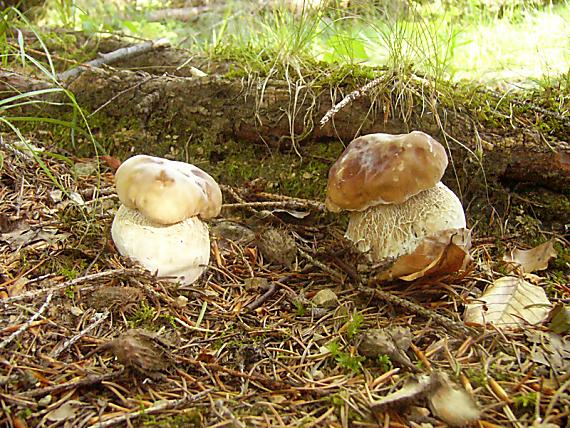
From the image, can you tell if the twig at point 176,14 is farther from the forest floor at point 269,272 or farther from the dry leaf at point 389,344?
the dry leaf at point 389,344

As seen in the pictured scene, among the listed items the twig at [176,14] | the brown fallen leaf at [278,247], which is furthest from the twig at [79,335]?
the twig at [176,14]

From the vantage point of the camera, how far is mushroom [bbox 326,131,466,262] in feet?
6.77

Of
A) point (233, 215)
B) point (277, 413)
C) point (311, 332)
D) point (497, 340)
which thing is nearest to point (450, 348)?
point (497, 340)

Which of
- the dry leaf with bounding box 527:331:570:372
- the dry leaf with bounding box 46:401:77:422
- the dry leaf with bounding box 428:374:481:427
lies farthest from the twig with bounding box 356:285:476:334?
the dry leaf with bounding box 46:401:77:422

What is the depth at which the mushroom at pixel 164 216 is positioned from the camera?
6.48ft

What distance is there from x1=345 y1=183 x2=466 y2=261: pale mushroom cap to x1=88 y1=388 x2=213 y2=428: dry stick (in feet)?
3.48

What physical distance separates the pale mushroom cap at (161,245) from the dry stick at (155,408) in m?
0.69

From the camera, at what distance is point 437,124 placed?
2607mm

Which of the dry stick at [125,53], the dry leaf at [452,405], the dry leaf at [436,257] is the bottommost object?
the dry leaf at [452,405]

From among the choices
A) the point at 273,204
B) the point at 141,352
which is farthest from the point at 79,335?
the point at 273,204

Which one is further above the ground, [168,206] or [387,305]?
[168,206]

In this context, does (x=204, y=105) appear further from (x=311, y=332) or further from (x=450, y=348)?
(x=450, y=348)

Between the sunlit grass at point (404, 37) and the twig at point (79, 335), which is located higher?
the sunlit grass at point (404, 37)

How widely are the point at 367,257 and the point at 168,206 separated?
0.93 m
